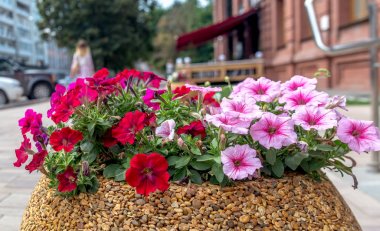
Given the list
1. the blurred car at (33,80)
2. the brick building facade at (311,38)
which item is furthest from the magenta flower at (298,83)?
the blurred car at (33,80)

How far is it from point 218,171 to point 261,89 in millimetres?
616

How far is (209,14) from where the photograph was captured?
210ft

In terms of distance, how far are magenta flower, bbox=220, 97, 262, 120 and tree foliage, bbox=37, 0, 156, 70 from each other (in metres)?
33.0

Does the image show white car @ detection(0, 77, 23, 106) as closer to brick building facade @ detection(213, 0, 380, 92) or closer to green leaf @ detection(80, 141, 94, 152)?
brick building facade @ detection(213, 0, 380, 92)

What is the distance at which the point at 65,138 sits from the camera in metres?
1.74

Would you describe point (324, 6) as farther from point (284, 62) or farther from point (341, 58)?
point (284, 62)

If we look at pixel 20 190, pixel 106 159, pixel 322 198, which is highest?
pixel 106 159

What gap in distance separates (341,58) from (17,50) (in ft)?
236

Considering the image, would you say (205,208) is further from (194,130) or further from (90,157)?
(90,157)

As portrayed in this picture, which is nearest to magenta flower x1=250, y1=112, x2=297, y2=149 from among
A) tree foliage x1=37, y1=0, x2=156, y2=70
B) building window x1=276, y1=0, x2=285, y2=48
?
building window x1=276, y1=0, x2=285, y2=48

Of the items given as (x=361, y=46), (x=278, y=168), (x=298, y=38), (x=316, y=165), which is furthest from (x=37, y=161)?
(x=298, y=38)

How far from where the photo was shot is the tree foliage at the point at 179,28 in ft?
188

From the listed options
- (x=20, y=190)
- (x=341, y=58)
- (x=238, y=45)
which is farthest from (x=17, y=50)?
(x=20, y=190)

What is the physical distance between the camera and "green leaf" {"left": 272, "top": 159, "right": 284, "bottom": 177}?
5.70 feet
